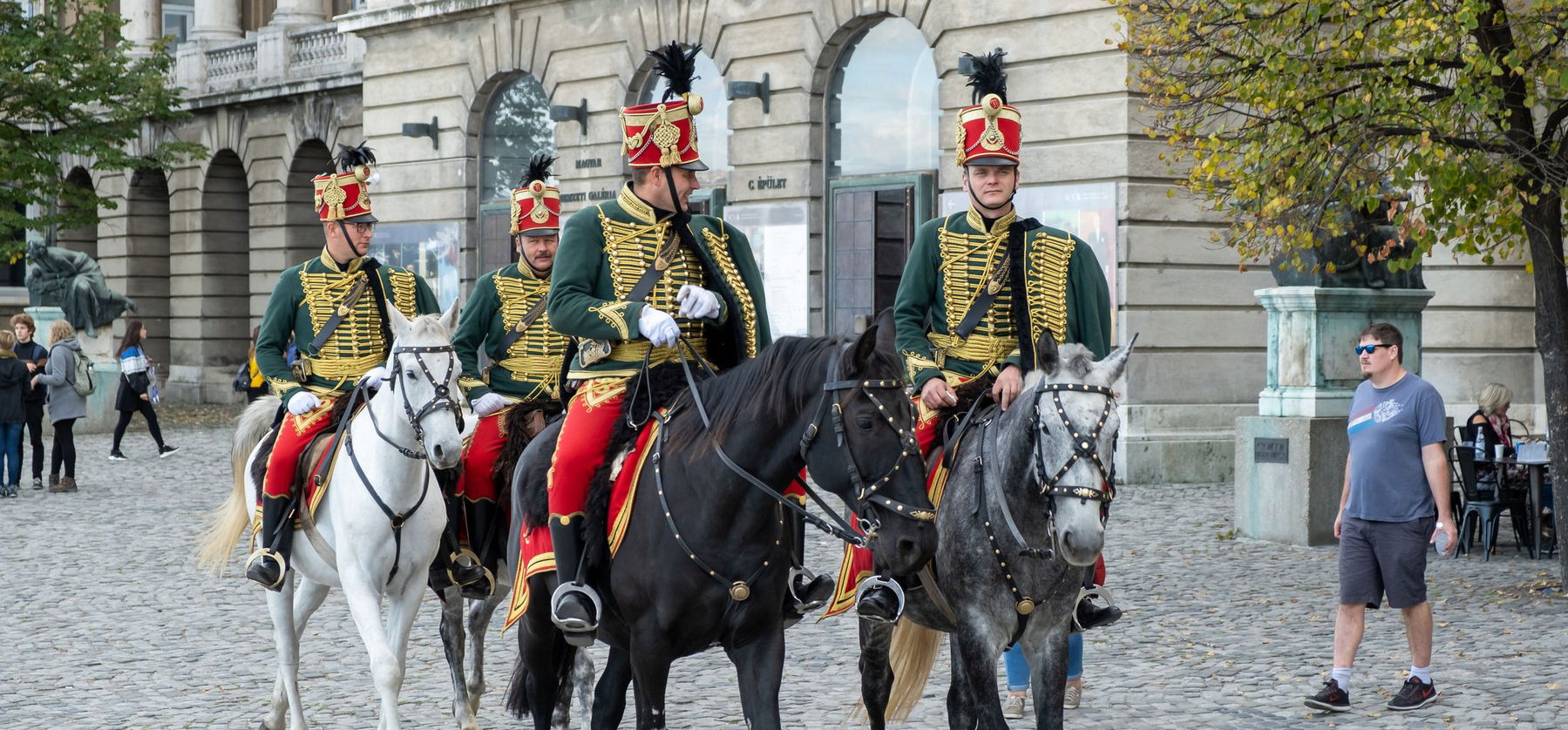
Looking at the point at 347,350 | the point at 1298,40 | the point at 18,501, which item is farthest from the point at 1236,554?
the point at 18,501

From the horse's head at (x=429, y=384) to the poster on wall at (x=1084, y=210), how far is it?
503 inches

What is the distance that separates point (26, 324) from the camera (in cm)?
2139

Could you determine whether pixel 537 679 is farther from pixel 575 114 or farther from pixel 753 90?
pixel 575 114

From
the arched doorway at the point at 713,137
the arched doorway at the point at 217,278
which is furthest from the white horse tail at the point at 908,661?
the arched doorway at the point at 217,278

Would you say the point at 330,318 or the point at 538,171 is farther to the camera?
the point at 538,171

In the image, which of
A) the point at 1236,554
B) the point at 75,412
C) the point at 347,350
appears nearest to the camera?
→ the point at 347,350

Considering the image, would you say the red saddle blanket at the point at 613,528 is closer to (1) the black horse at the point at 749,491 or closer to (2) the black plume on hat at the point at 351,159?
(1) the black horse at the point at 749,491

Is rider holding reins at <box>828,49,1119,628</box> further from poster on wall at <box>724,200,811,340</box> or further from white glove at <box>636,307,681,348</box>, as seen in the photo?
poster on wall at <box>724,200,811,340</box>

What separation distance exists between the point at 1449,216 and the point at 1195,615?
3174 mm

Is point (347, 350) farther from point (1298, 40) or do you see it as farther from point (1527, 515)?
point (1527, 515)

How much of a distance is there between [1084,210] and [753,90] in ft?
18.3

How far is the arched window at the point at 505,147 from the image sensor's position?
28.1m

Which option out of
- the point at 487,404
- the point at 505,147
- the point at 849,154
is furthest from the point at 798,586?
the point at 505,147

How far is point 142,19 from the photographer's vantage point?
41188 mm
